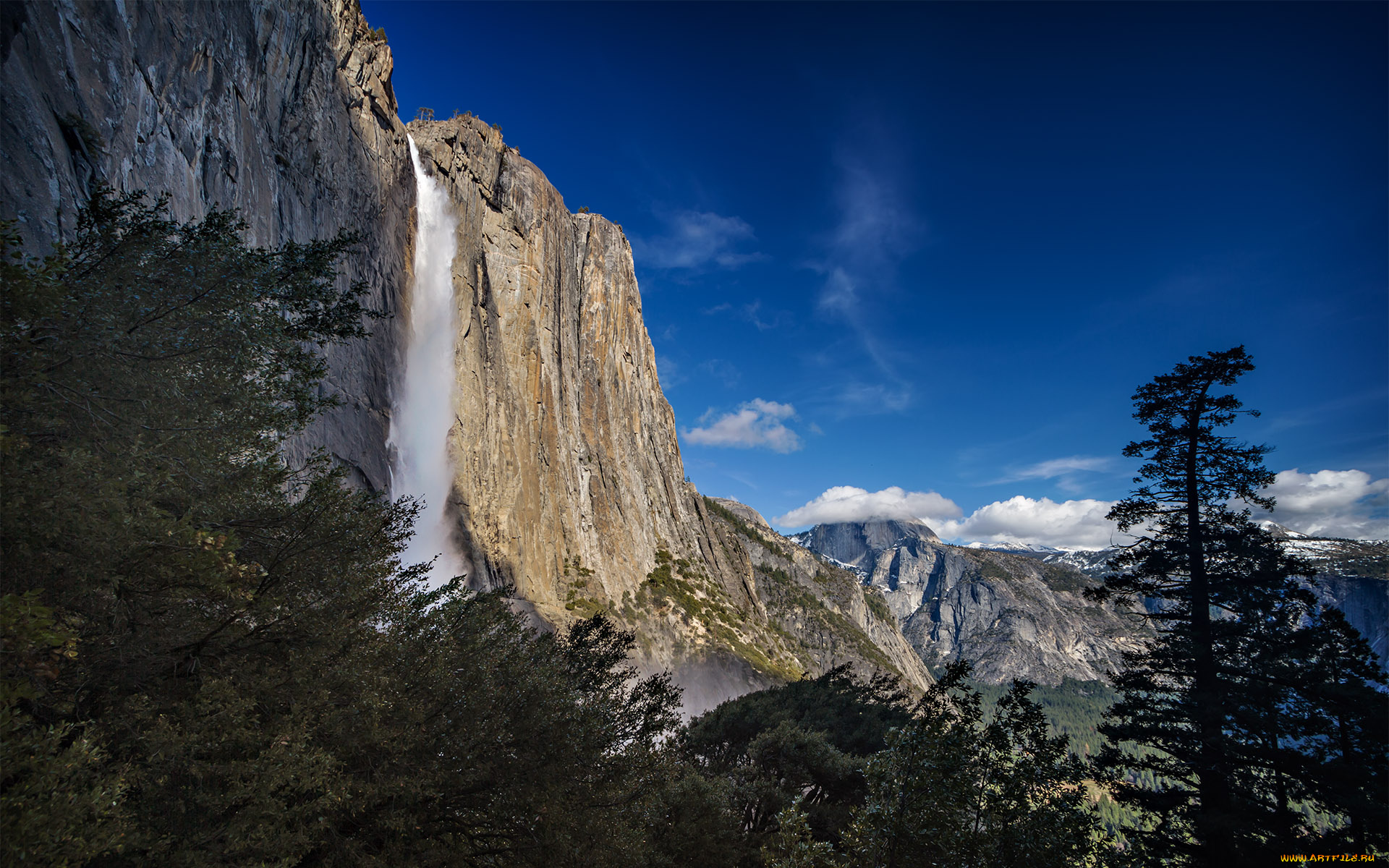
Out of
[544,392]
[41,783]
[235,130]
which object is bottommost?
[41,783]

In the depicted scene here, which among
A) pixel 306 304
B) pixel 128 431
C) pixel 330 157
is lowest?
pixel 128 431

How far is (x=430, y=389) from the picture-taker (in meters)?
40.3

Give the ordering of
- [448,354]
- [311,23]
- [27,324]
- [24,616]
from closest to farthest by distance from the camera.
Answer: [24,616]
[27,324]
[311,23]
[448,354]

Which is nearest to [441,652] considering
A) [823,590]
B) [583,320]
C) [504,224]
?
[504,224]

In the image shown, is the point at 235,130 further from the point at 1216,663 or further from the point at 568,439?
the point at 568,439

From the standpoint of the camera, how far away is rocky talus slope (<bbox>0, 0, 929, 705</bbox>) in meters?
12.5

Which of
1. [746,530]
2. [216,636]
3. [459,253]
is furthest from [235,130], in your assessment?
[746,530]

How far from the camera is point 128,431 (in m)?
6.92

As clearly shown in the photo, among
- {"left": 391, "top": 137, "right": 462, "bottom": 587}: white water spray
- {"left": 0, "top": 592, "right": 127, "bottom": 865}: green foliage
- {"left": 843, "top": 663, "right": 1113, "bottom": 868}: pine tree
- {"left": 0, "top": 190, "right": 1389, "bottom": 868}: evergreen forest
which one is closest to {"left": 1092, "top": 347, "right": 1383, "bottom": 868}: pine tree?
{"left": 0, "top": 190, "right": 1389, "bottom": 868}: evergreen forest

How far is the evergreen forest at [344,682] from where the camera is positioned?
5840mm

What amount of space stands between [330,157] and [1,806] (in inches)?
1294

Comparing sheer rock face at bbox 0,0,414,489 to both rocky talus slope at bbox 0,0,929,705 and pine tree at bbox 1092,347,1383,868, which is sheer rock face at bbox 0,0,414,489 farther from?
pine tree at bbox 1092,347,1383,868

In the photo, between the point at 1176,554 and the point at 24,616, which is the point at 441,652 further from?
the point at 1176,554

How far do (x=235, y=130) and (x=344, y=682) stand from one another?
21.3 m
